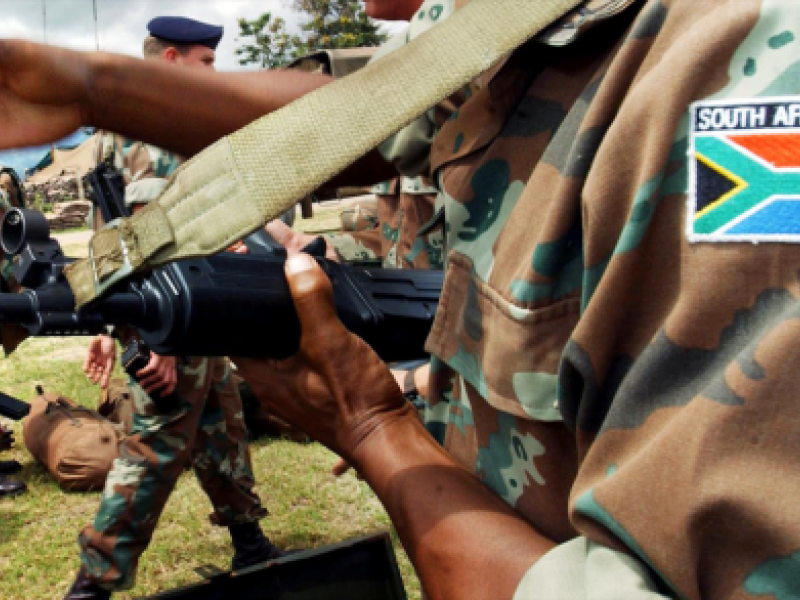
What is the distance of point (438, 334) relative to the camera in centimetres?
120

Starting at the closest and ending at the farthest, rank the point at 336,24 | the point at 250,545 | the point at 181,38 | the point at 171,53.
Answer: the point at 250,545 → the point at 171,53 → the point at 181,38 → the point at 336,24

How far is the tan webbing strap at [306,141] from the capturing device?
104 centimetres

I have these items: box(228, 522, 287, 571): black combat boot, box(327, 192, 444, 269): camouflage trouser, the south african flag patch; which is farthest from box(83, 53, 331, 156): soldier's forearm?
box(228, 522, 287, 571): black combat boot

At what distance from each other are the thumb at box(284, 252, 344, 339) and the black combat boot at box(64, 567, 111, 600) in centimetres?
254

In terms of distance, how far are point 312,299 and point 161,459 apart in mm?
2345

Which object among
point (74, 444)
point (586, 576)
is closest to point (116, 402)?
point (74, 444)

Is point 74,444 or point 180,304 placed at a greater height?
point 180,304

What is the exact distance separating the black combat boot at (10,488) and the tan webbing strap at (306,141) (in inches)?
150

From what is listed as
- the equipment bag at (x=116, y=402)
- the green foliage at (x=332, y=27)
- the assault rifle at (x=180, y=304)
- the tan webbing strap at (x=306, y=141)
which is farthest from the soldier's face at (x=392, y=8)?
the green foliage at (x=332, y=27)

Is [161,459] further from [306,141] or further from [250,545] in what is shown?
[306,141]

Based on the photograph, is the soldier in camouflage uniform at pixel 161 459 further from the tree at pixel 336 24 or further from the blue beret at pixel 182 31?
the tree at pixel 336 24

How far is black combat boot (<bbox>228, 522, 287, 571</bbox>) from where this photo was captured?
3.60m

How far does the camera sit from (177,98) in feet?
4.44

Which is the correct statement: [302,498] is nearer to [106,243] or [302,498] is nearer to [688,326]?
[106,243]
